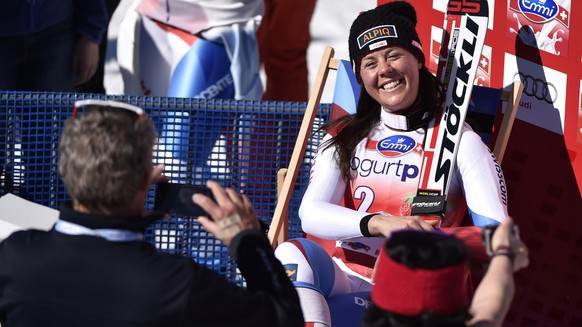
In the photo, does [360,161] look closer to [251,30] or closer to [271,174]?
[271,174]

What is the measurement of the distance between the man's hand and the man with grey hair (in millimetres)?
49

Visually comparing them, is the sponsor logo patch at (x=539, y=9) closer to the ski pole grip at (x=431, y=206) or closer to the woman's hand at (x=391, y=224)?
the ski pole grip at (x=431, y=206)

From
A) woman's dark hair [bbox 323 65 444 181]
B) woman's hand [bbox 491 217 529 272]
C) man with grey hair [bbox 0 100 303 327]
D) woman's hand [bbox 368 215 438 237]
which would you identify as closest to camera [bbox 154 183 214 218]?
man with grey hair [bbox 0 100 303 327]

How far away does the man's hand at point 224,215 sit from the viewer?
2760 millimetres

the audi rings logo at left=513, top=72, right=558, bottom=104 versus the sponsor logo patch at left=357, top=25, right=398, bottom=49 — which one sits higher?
the sponsor logo patch at left=357, top=25, right=398, bottom=49

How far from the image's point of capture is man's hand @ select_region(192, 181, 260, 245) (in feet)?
9.05

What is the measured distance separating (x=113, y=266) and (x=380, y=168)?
1856 millimetres

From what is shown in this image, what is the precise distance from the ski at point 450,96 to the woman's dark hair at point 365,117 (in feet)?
0.17

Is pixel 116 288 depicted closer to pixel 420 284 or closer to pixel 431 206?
pixel 420 284

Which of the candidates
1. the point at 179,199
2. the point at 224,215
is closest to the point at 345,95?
the point at 179,199

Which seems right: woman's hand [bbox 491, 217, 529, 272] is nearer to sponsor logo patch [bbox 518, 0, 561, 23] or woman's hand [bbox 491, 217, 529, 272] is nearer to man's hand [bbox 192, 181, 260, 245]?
man's hand [bbox 192, 181, 260, 245]

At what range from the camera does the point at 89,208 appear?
8.74 ft

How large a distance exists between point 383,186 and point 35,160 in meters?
1.91

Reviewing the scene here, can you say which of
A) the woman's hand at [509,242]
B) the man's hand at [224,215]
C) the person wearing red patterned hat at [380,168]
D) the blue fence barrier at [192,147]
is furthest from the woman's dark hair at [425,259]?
the blue fence barrier at [192,147]
